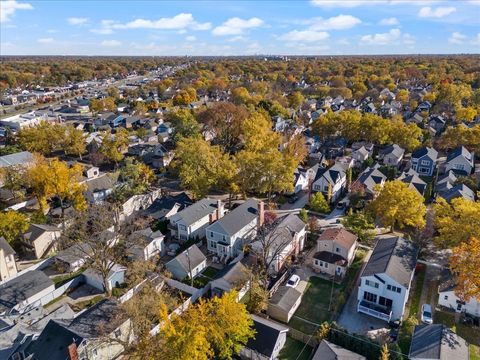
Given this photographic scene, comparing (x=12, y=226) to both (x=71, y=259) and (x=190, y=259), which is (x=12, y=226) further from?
(x=190, y=259)

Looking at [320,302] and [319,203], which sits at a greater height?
[319,203]

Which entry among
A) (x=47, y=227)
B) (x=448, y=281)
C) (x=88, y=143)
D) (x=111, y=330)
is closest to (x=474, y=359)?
(x=448, y=281)

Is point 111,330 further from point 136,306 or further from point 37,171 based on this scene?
point 37,171

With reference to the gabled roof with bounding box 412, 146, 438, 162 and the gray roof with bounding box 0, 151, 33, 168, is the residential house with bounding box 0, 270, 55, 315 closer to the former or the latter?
the gray roof with bounding box 0, 151, 33, 168

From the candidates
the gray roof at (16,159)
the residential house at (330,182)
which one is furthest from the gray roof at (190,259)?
the gray roof at (16,159)

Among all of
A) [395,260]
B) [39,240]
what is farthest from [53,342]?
[395,260]

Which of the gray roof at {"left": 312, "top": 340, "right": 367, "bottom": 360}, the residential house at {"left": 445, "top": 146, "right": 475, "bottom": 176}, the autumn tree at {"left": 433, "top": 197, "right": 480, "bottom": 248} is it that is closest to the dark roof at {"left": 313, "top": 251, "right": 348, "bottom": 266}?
the autumn tree at {"left": 433, "top": 197, "right": 480, "bottom": 248}

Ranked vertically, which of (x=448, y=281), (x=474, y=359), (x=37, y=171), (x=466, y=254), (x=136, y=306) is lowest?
(x=474, y=359)
